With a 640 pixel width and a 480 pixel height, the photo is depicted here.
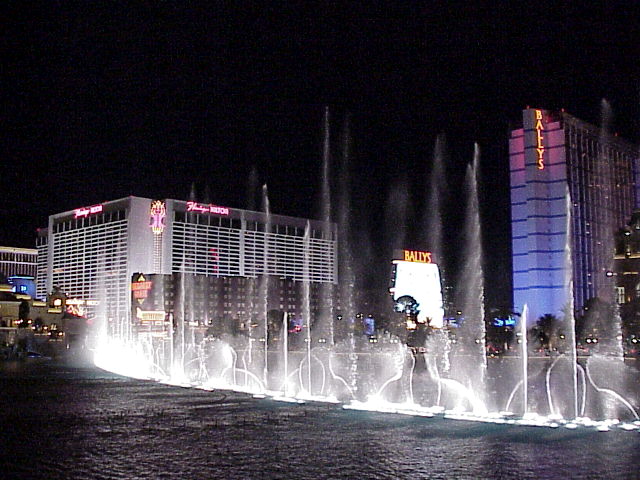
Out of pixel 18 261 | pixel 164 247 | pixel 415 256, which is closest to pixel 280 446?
pixel 415 256

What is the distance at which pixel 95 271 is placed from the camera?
126 meters

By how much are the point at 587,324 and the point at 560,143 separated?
22.6 m

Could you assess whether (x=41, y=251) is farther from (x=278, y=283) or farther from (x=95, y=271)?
(x=278, y=283)

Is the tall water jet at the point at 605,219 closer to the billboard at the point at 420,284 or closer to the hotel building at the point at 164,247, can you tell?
the billboard at the point at 420,284

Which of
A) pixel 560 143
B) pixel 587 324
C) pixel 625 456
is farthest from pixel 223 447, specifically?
pixel 560 143

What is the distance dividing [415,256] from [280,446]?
80271 millimetres

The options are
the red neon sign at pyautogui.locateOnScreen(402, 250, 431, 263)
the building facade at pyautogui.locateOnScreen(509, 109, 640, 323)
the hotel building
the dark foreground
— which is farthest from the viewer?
the hotel building

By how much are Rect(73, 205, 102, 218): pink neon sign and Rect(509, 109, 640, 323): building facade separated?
75547 mm

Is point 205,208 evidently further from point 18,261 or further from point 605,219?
point 605,219

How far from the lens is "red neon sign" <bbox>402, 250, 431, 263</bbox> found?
89.9 meters

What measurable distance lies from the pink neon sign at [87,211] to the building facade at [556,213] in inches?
2974

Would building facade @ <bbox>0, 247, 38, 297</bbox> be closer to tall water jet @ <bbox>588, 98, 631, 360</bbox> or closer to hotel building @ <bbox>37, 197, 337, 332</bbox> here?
hotel building @ <bbox>37, 197, 337, 332</bbox>

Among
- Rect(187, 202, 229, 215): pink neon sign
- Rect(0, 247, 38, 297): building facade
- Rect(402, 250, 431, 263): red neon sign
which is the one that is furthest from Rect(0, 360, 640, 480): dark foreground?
Rect(0, 247, 38, 297): building facade

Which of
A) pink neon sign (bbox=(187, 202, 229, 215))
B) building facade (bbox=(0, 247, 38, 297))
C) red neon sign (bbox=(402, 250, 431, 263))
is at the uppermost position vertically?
pink neon sign (bbox=(187, 202, 229, 215))
